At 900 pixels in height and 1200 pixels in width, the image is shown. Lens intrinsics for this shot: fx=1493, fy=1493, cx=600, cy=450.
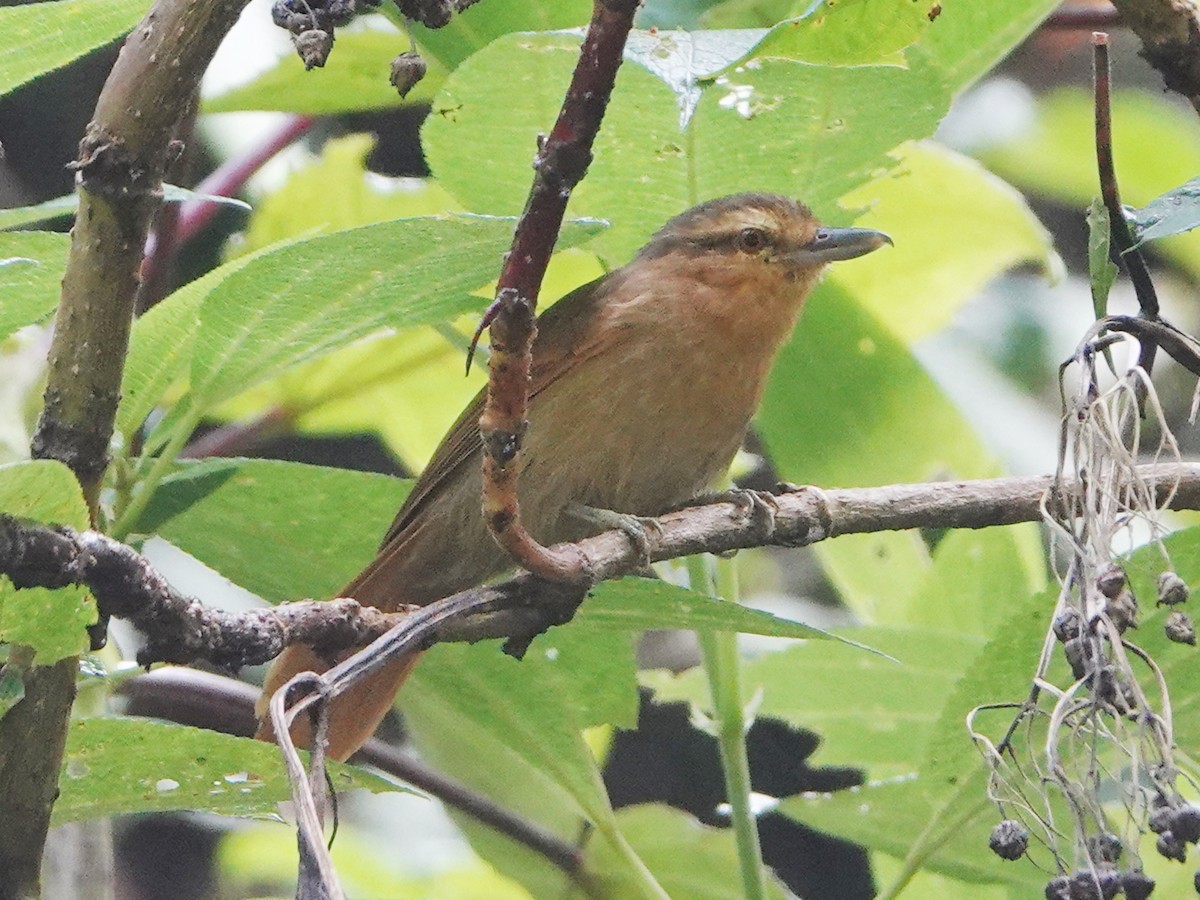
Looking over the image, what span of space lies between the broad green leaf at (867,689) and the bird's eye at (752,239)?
0.82 m

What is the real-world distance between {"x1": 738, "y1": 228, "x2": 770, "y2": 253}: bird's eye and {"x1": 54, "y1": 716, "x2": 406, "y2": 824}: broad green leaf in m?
1.40

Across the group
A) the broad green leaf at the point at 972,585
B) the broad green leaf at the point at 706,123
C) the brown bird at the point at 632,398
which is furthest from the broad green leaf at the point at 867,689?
the broad green leaf at the point at 706,123

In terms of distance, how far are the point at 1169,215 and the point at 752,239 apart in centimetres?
126

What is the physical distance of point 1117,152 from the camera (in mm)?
3402

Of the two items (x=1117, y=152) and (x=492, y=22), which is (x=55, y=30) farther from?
(x=1117, y=152)

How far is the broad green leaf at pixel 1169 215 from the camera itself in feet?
4.42

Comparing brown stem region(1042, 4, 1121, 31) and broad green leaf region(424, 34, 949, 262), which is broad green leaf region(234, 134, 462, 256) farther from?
brown stem region(1042, 4, 1121, 31)

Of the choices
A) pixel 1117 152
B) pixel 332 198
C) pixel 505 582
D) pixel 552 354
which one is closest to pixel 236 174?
pixel 332 198

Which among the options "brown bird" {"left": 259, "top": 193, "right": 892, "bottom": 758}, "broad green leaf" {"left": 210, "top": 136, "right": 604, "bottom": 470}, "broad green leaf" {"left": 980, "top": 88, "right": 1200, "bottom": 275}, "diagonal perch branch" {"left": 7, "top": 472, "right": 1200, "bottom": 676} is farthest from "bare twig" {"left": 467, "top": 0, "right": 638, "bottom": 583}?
"broad green leaf" {"left": 980, "top": 88, "right": 1200, "bottom": 275}

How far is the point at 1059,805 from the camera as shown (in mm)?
2041

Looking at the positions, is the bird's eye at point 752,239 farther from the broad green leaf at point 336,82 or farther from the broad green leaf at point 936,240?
the broad green leaf at point 336,82

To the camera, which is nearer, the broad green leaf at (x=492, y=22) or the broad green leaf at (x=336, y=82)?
the broad green leaf at (x=492, y=22)

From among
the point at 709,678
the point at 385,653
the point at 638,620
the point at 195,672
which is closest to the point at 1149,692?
the point at 709,678

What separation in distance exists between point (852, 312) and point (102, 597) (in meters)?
1.56
